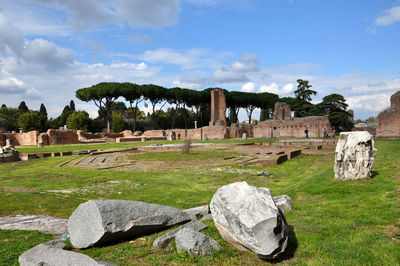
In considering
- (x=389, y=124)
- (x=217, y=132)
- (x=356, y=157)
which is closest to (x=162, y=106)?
(x=217, y=132)

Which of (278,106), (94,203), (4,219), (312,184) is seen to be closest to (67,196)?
(4,219)

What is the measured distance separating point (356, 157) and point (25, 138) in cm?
5075

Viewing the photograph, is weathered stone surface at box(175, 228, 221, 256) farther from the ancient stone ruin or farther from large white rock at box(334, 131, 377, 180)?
the ancient stone ruin

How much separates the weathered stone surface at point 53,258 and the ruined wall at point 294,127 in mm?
37161

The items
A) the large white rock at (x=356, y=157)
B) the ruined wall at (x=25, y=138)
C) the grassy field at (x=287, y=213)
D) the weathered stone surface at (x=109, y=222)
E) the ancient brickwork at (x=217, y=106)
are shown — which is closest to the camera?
the grassy field at (x=287, y=213)

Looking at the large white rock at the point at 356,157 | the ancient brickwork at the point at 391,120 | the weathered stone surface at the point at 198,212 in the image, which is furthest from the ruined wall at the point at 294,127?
Answer: the weathered stone surface at the point at 198,212

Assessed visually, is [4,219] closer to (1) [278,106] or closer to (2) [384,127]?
(2) [384,127]

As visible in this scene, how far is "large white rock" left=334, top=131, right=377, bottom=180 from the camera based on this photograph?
7.10 metres

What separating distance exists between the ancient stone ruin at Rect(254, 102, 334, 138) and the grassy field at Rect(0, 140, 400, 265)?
90.9 feet

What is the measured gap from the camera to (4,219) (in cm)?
633

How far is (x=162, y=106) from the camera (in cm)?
6344

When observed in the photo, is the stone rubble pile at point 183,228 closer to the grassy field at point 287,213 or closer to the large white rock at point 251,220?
the large white rock at point 251,220

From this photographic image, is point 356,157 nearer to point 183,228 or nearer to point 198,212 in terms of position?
point 198,212

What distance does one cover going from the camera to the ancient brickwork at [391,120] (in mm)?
27188
